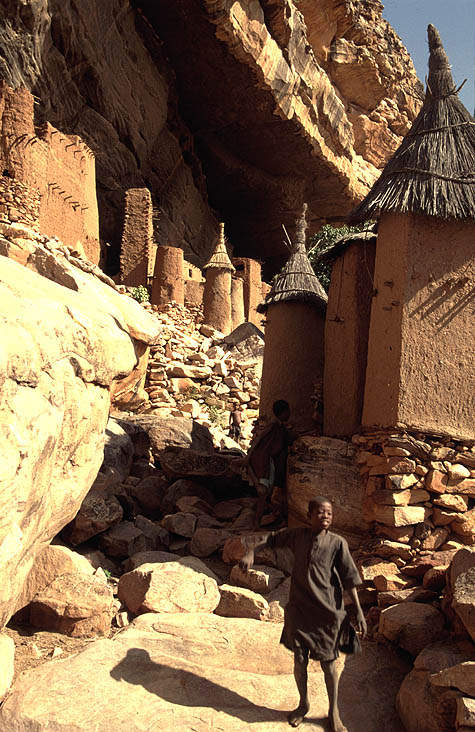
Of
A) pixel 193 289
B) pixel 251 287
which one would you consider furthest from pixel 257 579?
pixel 251 287

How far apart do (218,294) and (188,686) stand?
17.3 metres

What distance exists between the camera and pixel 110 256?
843 inches

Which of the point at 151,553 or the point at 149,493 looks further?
the point at 149,493

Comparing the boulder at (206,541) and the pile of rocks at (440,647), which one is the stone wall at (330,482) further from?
the pile of rocks at (440,647)

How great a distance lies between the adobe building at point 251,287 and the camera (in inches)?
877

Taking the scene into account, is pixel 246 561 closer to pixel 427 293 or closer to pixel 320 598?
pixel 320 598

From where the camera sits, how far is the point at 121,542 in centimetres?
558

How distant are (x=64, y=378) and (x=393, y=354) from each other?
3108mm

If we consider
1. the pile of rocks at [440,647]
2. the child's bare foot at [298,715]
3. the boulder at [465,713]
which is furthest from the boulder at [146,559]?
the boulder at [465,713]

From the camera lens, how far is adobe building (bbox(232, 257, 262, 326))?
22.3 metres

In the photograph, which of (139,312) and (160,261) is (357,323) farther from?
(160,261)

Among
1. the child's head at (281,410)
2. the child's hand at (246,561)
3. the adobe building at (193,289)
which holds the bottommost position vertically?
the child's hand at (246,561)

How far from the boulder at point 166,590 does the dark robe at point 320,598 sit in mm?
1504

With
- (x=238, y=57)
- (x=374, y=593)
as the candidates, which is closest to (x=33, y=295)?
(x=374, y=593)
